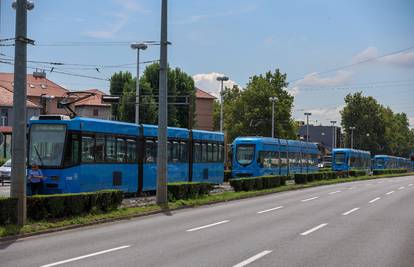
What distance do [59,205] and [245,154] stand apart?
1108 inches

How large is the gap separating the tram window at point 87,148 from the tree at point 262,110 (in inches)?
2552

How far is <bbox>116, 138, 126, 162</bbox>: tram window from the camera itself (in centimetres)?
2572

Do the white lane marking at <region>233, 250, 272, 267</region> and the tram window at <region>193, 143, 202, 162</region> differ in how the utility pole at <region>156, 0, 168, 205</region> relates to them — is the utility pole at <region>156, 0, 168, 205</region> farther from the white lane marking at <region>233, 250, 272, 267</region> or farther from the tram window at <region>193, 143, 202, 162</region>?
the white lane marking at <region>233, 250, 272, 267</region>

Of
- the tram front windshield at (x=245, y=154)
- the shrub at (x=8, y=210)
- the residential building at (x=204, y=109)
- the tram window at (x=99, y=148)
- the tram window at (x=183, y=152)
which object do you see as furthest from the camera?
the residential building at (x=204, y=109)

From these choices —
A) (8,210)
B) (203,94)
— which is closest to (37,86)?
(203,94)

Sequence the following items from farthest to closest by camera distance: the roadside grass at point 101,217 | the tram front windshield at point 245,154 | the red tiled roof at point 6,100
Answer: the red tiled roof at point 6,100 < the tram front windshield at point 245,154 < the roadside grass at point 101,217

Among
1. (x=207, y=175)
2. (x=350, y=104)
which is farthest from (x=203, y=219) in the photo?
(x=350, y=104)

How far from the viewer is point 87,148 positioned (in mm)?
23422

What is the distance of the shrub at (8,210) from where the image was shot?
49.2 feet

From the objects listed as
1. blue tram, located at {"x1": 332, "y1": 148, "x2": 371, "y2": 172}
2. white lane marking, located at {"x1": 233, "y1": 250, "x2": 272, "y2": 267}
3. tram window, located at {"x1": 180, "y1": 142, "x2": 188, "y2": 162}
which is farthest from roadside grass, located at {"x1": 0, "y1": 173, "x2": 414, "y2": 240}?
blue tram, located at {"x1": 332, "y1": 148, "x2": 371, "y2": 172}

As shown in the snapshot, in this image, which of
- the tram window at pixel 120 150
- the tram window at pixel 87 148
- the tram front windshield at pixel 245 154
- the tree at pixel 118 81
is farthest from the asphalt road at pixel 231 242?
the tree at pixel 118 81

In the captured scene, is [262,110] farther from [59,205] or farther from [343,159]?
[59,205]

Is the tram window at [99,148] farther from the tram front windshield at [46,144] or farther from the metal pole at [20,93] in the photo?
the metal pole at [20,93]

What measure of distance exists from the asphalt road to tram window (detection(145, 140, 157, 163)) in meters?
7.44
